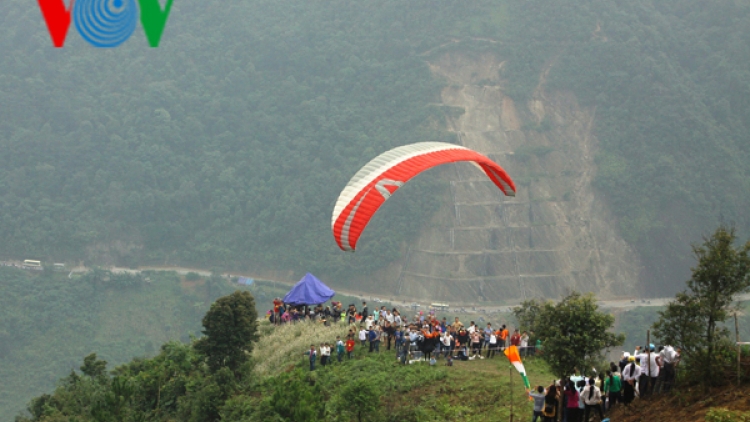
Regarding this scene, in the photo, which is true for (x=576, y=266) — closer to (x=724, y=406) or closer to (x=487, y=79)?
(x=487, y=79)

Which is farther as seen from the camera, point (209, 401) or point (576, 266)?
point (576, 266)

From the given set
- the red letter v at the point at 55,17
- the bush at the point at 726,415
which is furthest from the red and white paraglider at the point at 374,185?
the bush at the point at 726,415

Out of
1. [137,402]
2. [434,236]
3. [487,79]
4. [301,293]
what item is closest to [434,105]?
[487,79]

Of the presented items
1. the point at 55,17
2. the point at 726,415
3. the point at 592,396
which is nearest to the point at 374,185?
the point at 592,396

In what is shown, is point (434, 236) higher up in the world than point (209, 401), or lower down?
higher up

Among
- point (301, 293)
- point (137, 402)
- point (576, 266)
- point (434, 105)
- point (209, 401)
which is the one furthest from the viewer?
point (434, 105)

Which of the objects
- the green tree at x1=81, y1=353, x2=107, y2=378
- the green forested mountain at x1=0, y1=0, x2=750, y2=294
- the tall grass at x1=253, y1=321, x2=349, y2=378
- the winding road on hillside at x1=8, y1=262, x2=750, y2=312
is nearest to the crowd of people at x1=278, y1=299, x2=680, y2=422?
the tall grass at x1=253, y1=321, x2=349, y2=378
